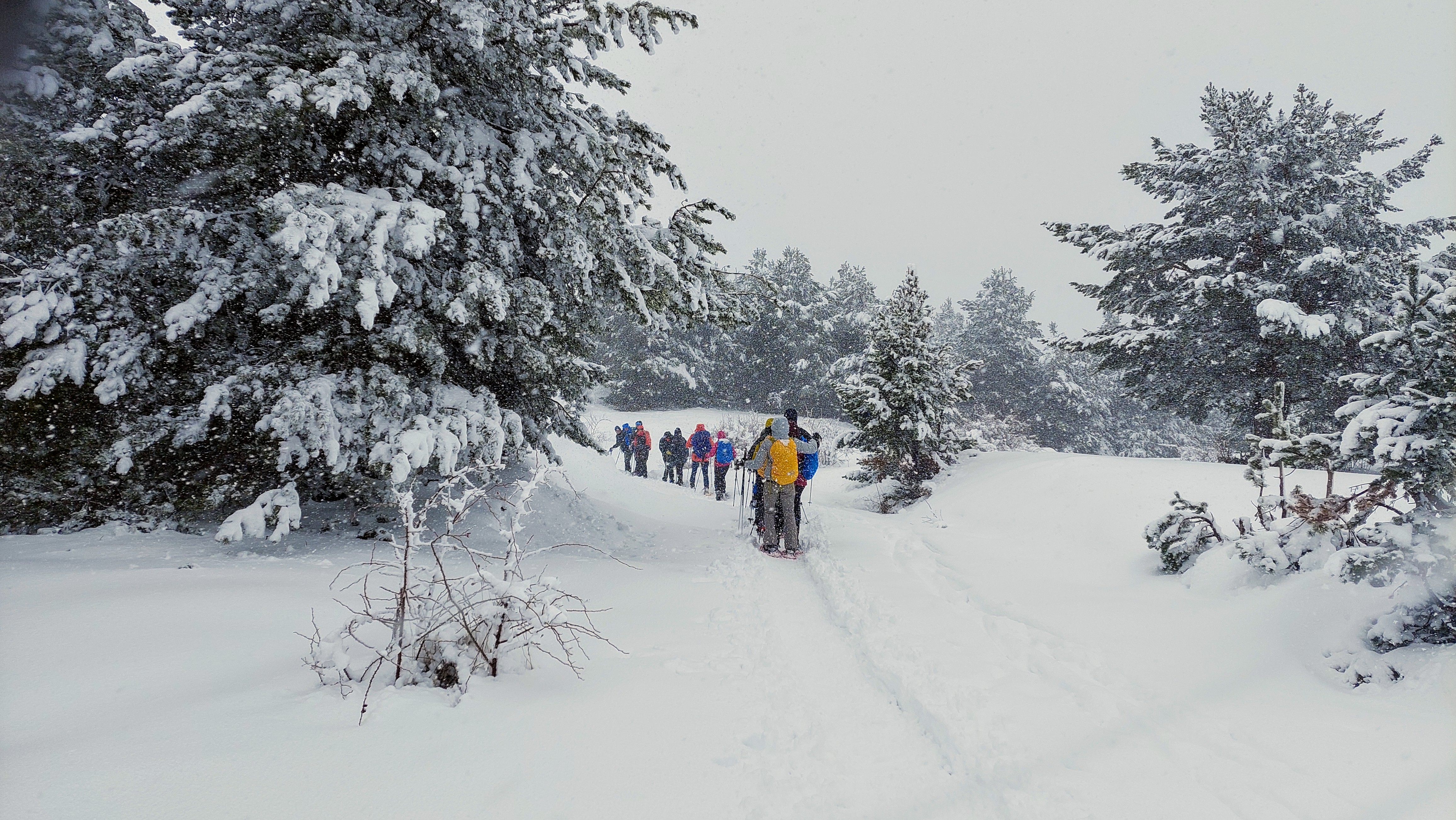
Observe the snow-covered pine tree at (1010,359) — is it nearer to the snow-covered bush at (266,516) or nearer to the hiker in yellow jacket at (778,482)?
the hiker in yellow jacket at (778,482)

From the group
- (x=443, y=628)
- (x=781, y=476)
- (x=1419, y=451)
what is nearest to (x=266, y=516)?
(x=443, y=628)

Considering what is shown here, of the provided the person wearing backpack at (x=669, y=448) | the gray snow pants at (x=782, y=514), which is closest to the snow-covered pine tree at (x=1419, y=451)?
the gray snow pants at (x=782, y=514)

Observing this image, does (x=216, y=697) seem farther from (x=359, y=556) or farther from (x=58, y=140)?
(x=58, y=140)

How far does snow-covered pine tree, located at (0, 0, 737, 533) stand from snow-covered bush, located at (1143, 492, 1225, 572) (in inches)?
234

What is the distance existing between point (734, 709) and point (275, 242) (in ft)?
14.7

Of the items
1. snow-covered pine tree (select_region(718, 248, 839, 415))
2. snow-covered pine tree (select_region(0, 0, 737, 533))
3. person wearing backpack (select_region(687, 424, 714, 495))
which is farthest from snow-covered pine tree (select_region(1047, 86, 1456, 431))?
snow-covered pine tree (select_region(718, 248, 839, 415))

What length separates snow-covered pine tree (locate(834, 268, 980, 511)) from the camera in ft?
43.2

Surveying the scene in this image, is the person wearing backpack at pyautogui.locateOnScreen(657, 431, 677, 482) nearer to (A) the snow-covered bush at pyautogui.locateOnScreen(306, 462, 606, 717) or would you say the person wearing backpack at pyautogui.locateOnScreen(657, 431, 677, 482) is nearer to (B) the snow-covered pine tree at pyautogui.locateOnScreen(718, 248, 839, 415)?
(A) the snow-covered bush at pyautogui.locateOnScreen(306, 462, 606, 717)

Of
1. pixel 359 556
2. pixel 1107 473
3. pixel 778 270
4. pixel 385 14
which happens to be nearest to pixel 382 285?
pixel 359 556

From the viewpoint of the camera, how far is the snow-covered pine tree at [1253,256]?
12.1 meters

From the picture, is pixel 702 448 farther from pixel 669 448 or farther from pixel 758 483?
pixel 758 483

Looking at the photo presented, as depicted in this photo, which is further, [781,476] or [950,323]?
[950,323]

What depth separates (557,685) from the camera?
3.04m

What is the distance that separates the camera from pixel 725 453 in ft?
48.3
